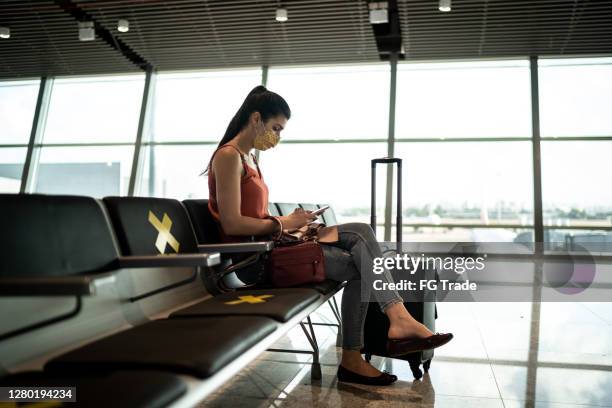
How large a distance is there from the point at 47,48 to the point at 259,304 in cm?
729

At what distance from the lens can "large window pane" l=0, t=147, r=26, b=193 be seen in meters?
8.16

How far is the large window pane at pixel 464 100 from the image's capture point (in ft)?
22.2

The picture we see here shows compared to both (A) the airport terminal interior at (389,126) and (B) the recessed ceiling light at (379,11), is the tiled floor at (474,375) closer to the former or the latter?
(A) the airport terminal interior at (389,126)

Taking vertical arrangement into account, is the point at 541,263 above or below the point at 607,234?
below

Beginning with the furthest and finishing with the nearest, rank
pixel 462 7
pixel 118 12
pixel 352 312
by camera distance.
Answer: pixel 118 12 → pixel 462 7 → pixel 352 312

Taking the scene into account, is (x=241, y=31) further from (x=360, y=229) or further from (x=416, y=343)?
(x=416, y=343)

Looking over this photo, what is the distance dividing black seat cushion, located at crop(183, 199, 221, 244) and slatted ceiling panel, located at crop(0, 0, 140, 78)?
17.7ft

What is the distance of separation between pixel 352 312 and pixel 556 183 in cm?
538

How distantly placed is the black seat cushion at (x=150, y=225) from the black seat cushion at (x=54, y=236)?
8 cm

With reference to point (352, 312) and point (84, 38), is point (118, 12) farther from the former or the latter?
point (352, 312)

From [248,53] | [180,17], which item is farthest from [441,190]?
[180,17]

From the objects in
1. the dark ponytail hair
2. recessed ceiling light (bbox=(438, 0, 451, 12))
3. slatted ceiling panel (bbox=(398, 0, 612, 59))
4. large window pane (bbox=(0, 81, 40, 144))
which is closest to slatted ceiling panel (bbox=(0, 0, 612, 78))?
slatted ceiling panel (bbox=(398, 0, 612, 59))

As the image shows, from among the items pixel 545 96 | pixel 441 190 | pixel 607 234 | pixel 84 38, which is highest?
pixel 84 38

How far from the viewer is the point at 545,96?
6.75 metres
